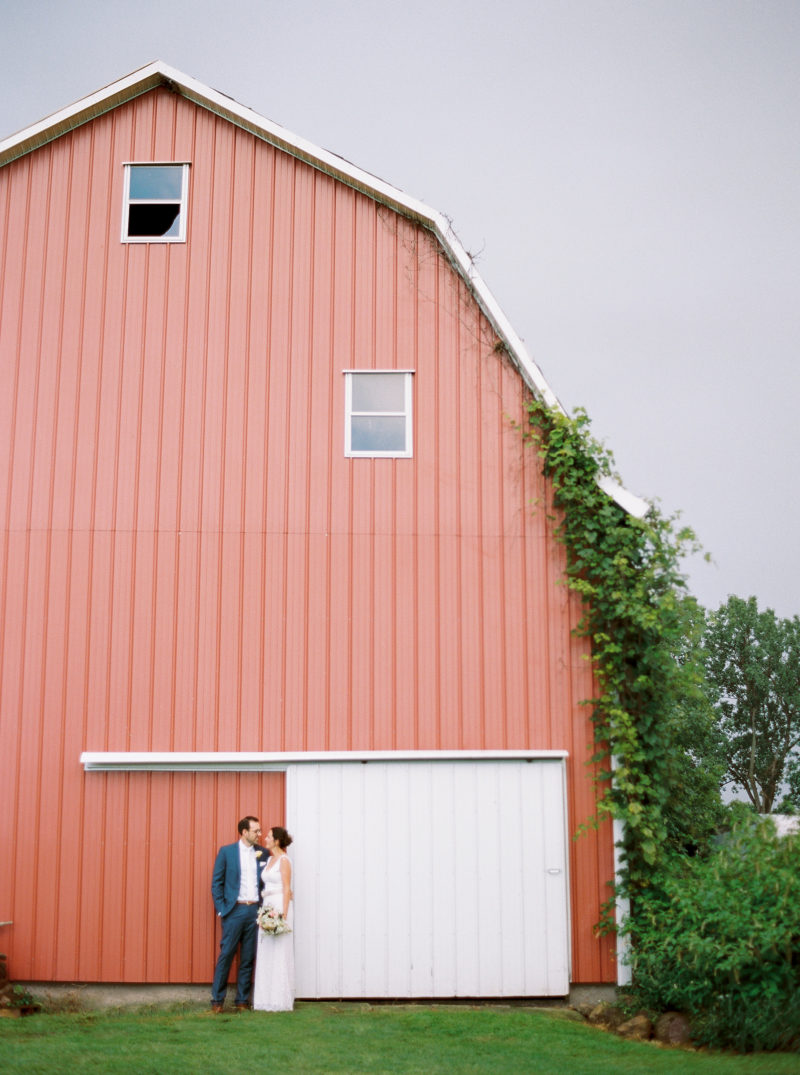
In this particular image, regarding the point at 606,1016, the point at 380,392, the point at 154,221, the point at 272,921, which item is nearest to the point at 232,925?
the point at 272,921

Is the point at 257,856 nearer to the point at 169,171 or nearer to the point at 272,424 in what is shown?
the point at 272,424

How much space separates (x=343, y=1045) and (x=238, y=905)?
7.49ft

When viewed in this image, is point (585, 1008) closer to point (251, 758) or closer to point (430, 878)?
point (430, 878)

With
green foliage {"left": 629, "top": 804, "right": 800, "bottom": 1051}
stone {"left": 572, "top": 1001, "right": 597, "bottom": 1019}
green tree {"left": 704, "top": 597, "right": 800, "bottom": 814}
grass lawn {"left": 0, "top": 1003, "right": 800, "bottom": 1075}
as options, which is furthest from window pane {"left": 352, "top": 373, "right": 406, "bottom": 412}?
green tree {"left": 704, "top": 597, "right": 800, "bottom": 814}

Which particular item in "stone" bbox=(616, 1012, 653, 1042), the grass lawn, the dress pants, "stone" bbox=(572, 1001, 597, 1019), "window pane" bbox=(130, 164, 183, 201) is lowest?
"stone" bbox=(572, 1001, 597, 1019)

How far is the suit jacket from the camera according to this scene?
36.3 ft

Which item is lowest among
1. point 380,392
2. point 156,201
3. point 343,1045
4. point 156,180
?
point 343,1045

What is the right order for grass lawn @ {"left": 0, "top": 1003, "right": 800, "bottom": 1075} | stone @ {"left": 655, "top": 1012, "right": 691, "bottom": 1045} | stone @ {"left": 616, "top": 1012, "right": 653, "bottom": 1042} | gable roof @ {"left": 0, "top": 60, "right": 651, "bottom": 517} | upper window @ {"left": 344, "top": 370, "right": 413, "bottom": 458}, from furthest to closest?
upper window @ {"left": 344, "top": 370, "right": 413, "bottom": 458} < gable roof @ {"left": 0, "top": 60, "right": 651, "bottom": 517} < stone @ {"left": 616, "top": 1012, "right": 653, "bottom": 1042} < stone @ {"left": 655, "top": 1012, "right": 691, "bottom": 1045} < grass lawn @ {"left": 0, "top": 1003, "right": 800, "bottom": 1075}

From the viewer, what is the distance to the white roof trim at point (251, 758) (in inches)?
458

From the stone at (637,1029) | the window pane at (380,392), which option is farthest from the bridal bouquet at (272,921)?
the window pane at (380,392)

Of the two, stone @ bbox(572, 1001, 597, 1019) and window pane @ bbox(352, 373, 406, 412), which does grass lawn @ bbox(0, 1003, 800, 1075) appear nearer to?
stone @ bbox(572, 1001, 597, 1019)

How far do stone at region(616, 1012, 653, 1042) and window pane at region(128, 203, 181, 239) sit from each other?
9.78m

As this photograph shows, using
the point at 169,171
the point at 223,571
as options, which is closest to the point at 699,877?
the point at 223,571

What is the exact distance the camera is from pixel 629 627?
11.9m
